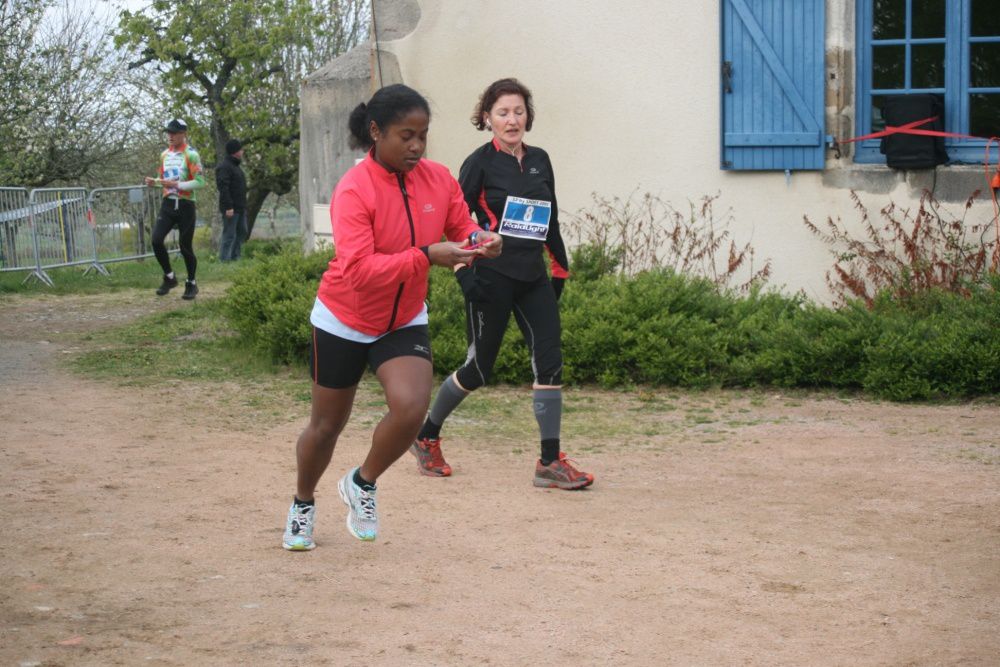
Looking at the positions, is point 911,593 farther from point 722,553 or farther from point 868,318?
point 868,318

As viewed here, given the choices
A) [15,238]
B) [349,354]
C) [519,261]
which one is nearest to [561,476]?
[519,261]

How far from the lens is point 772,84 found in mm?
10156

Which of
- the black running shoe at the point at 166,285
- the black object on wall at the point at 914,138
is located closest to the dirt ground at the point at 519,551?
the black object on wall at the point at 914,138

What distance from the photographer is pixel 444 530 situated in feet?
18.0

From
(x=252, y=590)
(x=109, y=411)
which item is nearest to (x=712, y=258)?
(x=109, y=411)

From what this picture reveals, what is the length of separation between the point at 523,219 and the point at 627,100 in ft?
15.2

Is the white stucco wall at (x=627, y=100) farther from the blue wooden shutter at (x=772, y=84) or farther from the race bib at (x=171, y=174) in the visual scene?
the race bib at (x=171, y=174)

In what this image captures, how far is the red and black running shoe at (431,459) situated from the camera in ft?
21.5

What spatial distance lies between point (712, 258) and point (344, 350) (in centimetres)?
607

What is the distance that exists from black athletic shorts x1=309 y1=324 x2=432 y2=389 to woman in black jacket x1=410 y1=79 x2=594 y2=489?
4.11ft

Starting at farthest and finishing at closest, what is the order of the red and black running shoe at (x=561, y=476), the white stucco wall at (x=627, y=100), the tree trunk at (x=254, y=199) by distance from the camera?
the tree trunk at (x=254, y=199) → the white stucco wall at (x=627, y=100) → the red and black running shoe at (x=561, y=476)

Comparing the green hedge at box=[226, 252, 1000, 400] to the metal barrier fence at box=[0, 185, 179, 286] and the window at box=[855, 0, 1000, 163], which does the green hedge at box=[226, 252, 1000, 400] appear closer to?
the window at box=[855, 0, 1000, 163]

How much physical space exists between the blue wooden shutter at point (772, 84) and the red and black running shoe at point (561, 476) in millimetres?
4703

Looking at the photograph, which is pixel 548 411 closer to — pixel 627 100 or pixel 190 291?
pixel 627 100
